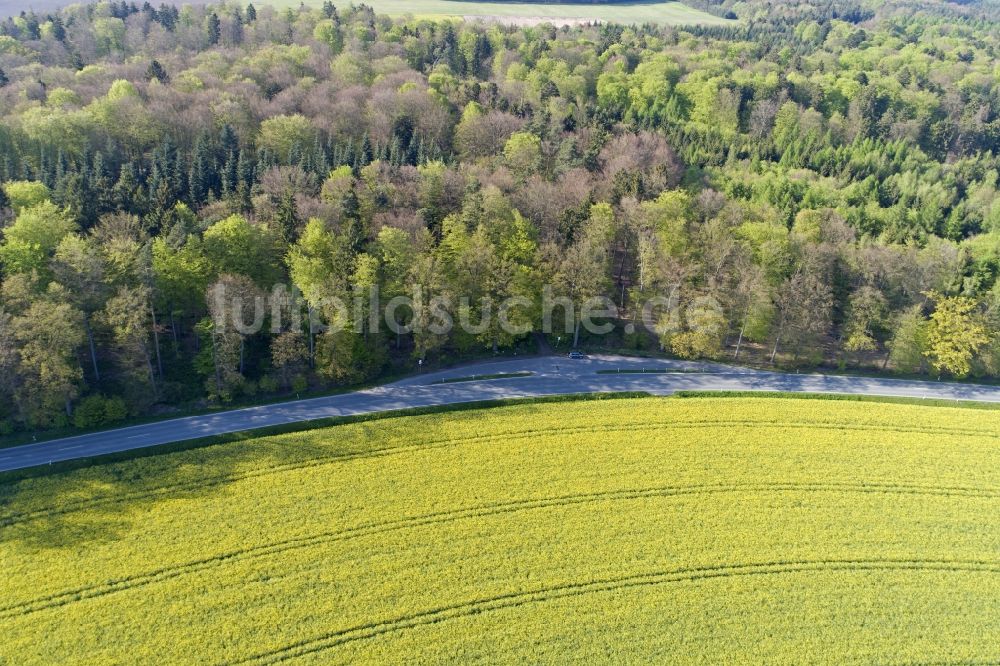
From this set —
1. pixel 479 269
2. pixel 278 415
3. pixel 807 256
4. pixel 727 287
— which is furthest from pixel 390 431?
pixel 807 256

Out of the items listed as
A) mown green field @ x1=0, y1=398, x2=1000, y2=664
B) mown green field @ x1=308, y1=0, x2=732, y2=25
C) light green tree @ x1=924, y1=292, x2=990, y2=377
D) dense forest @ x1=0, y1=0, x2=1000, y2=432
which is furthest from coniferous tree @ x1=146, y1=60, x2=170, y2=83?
light green tree @ x1=924, y1=292, x2=990, y2=377

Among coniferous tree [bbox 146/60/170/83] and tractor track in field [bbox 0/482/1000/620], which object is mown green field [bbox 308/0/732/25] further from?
Answer: tractor track in field [bbox 0/482/1000/620]

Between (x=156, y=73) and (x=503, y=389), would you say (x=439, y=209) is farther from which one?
(x=156, y=73)

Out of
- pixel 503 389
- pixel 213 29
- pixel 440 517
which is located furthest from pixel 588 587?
pixel 213 29

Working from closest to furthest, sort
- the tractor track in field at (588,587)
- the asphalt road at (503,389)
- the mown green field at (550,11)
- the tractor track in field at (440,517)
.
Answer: the tractor track in field at (588,587) < the tractor track in field at (440,517) < the asphalt road at (503,389) < the mown green field at (550,11)

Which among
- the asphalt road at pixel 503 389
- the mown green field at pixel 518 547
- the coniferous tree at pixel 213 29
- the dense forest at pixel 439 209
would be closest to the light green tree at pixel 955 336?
the dense forest at pixel 439 209

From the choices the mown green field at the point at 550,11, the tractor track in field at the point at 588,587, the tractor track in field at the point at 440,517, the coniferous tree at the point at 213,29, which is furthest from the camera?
the mown green field at the point at 550,11

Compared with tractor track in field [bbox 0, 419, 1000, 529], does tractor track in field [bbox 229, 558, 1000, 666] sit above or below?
below

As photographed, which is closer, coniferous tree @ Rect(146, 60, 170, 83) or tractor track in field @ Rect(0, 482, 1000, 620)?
tractor track in field @ Rect(0, 482, 1000, 620)

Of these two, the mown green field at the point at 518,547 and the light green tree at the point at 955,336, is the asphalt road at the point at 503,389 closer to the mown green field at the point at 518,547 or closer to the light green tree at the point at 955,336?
A: the light green tree at the point at 955,336
